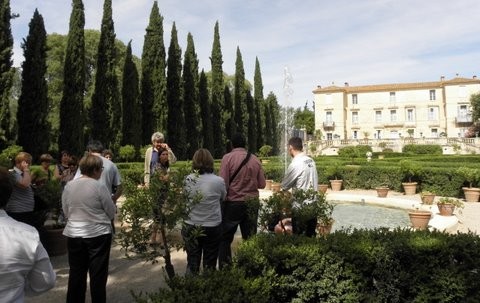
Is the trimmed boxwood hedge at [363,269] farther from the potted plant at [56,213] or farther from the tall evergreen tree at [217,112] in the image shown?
the tall evergreen tree at [217,112]

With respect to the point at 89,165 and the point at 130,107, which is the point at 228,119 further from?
the point at 89,165

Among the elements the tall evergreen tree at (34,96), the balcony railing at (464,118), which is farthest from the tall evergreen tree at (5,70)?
the balcony railing at (464,118)

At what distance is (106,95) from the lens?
22.8 m

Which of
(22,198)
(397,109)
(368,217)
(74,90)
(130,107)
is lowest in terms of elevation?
(368,217)

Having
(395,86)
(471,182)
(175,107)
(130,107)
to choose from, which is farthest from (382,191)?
(395,86)

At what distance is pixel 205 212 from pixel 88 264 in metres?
1.13

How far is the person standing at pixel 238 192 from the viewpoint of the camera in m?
4.28

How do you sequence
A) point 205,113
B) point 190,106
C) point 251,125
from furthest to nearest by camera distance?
point 251,125 → point 205,113 → point 190,106

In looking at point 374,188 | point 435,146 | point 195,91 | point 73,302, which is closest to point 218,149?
point 195,91

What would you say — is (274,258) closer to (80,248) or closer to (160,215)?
(160,215)

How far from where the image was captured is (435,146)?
140ft

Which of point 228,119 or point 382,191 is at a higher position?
point 228,119

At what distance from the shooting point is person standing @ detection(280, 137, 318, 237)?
14.1ft

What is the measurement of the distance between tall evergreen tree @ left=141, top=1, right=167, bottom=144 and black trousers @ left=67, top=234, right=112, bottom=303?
74.9 feet
